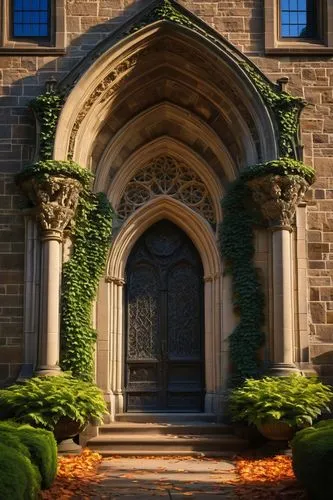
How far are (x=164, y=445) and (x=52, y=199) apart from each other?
4.21 meters

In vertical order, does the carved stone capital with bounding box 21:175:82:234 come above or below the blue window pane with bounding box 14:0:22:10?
below

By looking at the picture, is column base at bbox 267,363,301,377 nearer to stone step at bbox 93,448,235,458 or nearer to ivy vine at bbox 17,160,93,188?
stone step at bbox 93,448,235,458

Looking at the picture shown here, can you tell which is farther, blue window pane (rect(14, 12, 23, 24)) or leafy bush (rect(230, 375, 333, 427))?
blue window pane (rect(14, 12, 23, 24))

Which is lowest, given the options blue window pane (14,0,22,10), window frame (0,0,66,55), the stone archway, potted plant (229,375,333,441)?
potted plant (229,375,333,441)

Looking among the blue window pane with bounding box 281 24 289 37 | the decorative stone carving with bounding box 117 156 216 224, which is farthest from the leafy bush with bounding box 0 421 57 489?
the blue window pane with bounding box 281 24 289 37

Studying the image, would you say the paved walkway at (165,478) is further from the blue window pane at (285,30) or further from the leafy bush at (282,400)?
the blue window pane at (285,30)

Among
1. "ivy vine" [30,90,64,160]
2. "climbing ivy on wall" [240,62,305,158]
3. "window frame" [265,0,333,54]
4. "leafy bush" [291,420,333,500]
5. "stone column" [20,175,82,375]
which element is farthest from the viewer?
"window frame" [265,0,333,54]

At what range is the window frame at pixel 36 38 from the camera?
13242 millimetres

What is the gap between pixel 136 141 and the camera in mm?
14164

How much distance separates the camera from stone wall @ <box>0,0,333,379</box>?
12.8 meters

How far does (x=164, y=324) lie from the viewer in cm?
1402

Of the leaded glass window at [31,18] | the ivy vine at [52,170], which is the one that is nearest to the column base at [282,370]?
the ivy vine at [52,170]

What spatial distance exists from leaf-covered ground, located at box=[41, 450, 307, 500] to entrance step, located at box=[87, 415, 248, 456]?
1.04ft

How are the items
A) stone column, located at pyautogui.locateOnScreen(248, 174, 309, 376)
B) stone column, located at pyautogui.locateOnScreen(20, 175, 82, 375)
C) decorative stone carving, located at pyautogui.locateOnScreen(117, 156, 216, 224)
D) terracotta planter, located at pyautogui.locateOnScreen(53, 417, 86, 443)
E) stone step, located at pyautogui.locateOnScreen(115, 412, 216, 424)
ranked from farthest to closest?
decorative stone carving, located at pyautogui.locateOnScreen(117, 156, 216, 224) → stone step, located at pyautogui.locateOnScreen(115, 412, 216, 424) → stone column, located at pyautogui.locateOnScreen(248, 174, 309, 376) → stone column, located at pyautogui.locateOnScreen(20, 175, 82, 375) → terracotta planter, located at pyautogui.locateOnScreen(53, 417, 86, 443)
